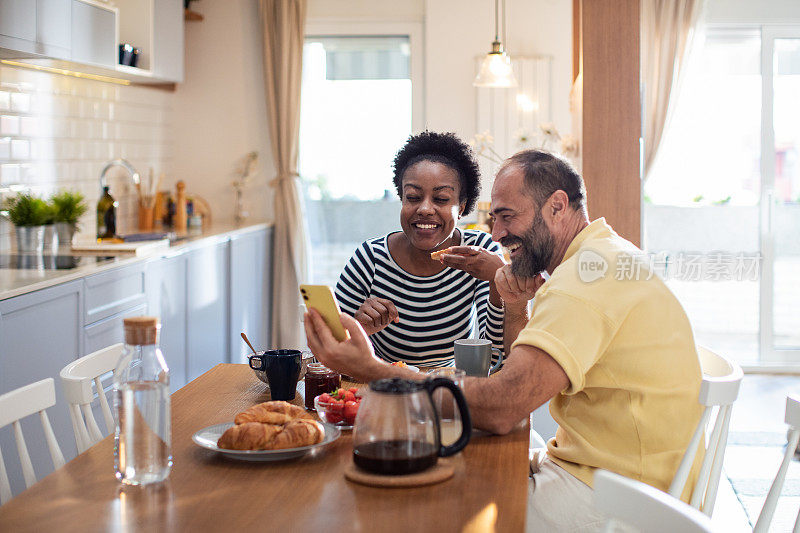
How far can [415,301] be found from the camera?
99.5 inches

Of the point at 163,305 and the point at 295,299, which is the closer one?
the point at 163,305

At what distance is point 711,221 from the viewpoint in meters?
5.48

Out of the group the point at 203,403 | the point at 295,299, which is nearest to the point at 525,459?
the point at 203,403

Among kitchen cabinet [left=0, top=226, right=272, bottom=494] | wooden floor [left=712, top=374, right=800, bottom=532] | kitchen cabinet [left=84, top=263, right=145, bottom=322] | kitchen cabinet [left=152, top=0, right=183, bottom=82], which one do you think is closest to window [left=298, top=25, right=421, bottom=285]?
kitchen cabinet [left=0, top=226, right=272, bottom=494]

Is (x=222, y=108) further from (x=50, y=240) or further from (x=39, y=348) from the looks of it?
(x=39, y=348)

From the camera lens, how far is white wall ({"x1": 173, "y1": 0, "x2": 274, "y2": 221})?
5.55 m

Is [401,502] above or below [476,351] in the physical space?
below

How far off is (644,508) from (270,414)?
2.31 feet

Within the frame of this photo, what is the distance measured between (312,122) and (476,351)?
13.3 feet

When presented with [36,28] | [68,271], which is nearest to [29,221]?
[68,271]

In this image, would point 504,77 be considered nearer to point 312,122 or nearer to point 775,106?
point 312,122

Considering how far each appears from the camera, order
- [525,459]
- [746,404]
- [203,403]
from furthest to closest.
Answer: [746,404]
[203,403]
[525,459]

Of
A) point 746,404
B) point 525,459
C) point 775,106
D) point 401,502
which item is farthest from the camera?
point 775,106

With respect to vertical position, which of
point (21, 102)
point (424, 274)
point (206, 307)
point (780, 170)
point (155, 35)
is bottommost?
point (206, 307)
